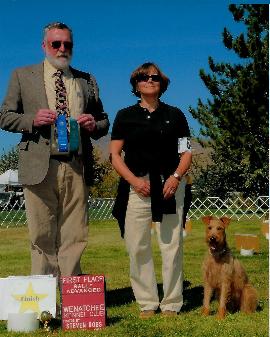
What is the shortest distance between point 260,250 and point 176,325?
5.17m

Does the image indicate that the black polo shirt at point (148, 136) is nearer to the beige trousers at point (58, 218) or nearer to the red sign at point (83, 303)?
the beige trousers at point (58, 218)

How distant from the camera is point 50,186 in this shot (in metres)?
3.81

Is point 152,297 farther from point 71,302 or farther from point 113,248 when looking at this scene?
point 113,248

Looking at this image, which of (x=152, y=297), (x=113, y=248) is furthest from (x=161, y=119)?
(x=113, y=248)

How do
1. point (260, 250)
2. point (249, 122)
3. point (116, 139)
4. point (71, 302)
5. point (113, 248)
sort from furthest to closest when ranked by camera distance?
1. point (249, 122)
2. point (113, 248)
3. point (260, 250)
4. point (116, 139)
5. point (71, 302)

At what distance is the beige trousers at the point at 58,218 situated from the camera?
150 inches

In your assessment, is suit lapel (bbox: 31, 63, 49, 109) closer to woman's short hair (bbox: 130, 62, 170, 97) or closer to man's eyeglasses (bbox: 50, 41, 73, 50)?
man's eyeglasses (bbox: 50, 41, 73, 50)

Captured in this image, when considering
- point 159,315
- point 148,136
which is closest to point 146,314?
point 159,315

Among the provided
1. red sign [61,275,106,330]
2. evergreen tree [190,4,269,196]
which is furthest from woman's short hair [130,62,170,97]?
evergreen tree [190,4,269,196]

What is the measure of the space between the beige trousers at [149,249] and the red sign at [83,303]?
321mm

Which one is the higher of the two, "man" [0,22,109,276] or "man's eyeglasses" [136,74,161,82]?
"man's eyeglasses" [136,74,161,82]

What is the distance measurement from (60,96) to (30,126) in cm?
27

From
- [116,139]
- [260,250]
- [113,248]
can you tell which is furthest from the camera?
[113,248]

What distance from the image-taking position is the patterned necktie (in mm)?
3791
